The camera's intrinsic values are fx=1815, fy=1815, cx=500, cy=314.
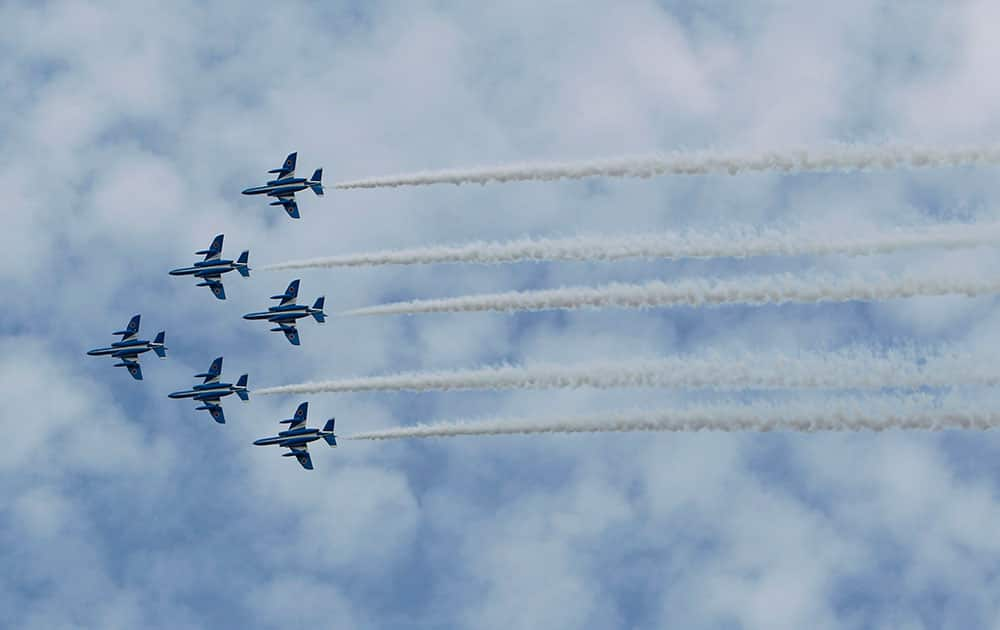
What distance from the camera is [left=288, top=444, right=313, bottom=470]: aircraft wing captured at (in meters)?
91.3

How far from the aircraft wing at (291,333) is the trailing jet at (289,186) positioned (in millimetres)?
5615

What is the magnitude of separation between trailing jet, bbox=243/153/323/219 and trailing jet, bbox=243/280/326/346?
400cm

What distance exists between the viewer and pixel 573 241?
6856 centimetres

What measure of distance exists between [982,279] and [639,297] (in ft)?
44.7

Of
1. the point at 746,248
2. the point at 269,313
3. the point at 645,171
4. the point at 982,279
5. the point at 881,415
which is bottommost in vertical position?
the point at 881,415

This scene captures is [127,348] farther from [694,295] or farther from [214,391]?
[694,295]

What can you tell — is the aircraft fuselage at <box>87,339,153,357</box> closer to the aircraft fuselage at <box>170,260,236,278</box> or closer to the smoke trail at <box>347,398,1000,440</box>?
the aircraft fuselage at <box>170,260,236,278</box>

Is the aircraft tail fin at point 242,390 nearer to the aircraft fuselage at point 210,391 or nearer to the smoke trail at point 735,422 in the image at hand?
the aircraft fuselage at point 210,391

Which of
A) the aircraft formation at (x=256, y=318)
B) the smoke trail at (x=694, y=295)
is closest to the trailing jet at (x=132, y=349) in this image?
the aircraft formation at (x=256, y=318)

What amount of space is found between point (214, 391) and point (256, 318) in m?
4.74

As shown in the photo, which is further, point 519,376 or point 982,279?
point 519,376

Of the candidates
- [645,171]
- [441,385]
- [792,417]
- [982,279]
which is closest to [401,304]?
[441,385]

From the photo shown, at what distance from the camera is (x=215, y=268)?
95750mm

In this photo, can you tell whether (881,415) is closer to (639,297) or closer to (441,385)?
(639,297)
